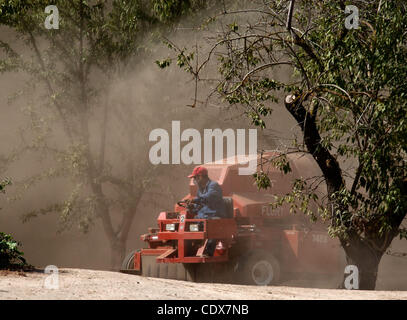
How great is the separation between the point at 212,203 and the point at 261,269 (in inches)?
63.0

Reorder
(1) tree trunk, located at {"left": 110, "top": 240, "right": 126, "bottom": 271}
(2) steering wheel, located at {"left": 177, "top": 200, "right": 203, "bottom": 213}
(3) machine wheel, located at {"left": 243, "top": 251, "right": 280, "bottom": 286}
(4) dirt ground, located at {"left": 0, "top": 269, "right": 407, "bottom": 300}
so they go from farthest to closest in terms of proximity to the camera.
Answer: (1) tree trunk, located at {"left": 110, "top": 240, "right": 126, "bottom": 271}, (2) steering wheel, located at {"left": 177, "top": 200, "right": 203, "bottom": 213}, (3) machine wheel, located at {"left": 243, "top": 251, "right": 280, "bottom": 286}, (4) dirt ground, located at {"left": 0, "top": 269, "right": 407, "bottom": 300}

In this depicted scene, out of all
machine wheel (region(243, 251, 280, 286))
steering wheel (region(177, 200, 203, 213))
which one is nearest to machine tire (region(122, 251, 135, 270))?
steering wheel (region(177, 200, 203, 213))

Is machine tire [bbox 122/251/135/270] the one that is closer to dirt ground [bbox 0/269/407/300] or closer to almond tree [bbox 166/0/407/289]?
dirt ground [bbox 0/269/407/300]

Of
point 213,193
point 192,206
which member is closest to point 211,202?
point 213,193

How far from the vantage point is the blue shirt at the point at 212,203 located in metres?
13.7

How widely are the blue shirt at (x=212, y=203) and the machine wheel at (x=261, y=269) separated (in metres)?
1.05

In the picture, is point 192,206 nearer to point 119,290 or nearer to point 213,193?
point 213,193

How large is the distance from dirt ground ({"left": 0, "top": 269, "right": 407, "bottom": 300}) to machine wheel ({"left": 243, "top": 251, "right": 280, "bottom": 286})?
6.46ft

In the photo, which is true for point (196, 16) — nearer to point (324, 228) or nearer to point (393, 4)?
point (324, 228)

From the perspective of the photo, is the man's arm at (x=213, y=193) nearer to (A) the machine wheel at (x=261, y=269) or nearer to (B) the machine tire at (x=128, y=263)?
(A) the machine wheel at (x=261, y=269)

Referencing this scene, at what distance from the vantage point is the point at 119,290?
30.6 feet

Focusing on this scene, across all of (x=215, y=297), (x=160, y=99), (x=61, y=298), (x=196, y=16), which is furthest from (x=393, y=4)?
(x=160, y=99)

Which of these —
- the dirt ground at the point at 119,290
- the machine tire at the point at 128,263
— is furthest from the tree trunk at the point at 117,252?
the dirt ground at the point at 119,290

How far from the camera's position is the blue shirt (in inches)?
539
